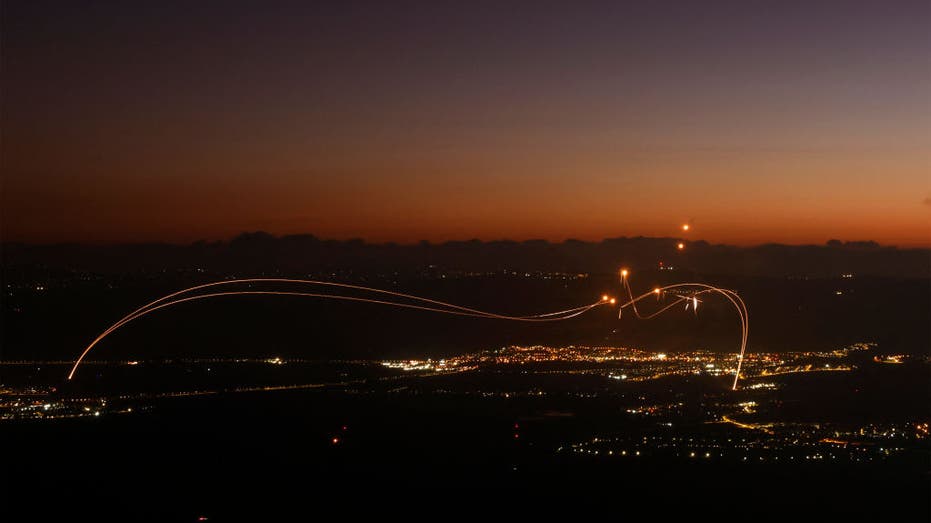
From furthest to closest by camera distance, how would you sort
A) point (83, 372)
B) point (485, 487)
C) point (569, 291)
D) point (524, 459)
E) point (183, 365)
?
point (569, 291) → point (183, 365) → point (83, 372) → point (524, 459) → point (485, 487)

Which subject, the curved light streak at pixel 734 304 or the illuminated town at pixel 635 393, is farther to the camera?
the curved light streak at pixel 734 304

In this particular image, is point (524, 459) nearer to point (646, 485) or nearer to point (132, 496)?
point (646, 485)

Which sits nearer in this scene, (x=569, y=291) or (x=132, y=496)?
(x=132, y=496)

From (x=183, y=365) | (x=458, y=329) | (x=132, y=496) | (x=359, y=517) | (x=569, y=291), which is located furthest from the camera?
(x=569, y=291)

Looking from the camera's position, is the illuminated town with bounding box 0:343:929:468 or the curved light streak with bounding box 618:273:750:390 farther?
the curved light streak with bounding box 618:273:750:390

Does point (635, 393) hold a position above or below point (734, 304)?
below

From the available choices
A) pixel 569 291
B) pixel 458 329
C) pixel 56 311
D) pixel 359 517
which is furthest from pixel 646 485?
pixel 569 291

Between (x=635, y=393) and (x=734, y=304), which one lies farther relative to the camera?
(x=734, y=304)

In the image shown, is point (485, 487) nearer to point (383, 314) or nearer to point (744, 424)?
point (744, 424)

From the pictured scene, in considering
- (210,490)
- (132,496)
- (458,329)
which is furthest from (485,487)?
(458,329)
